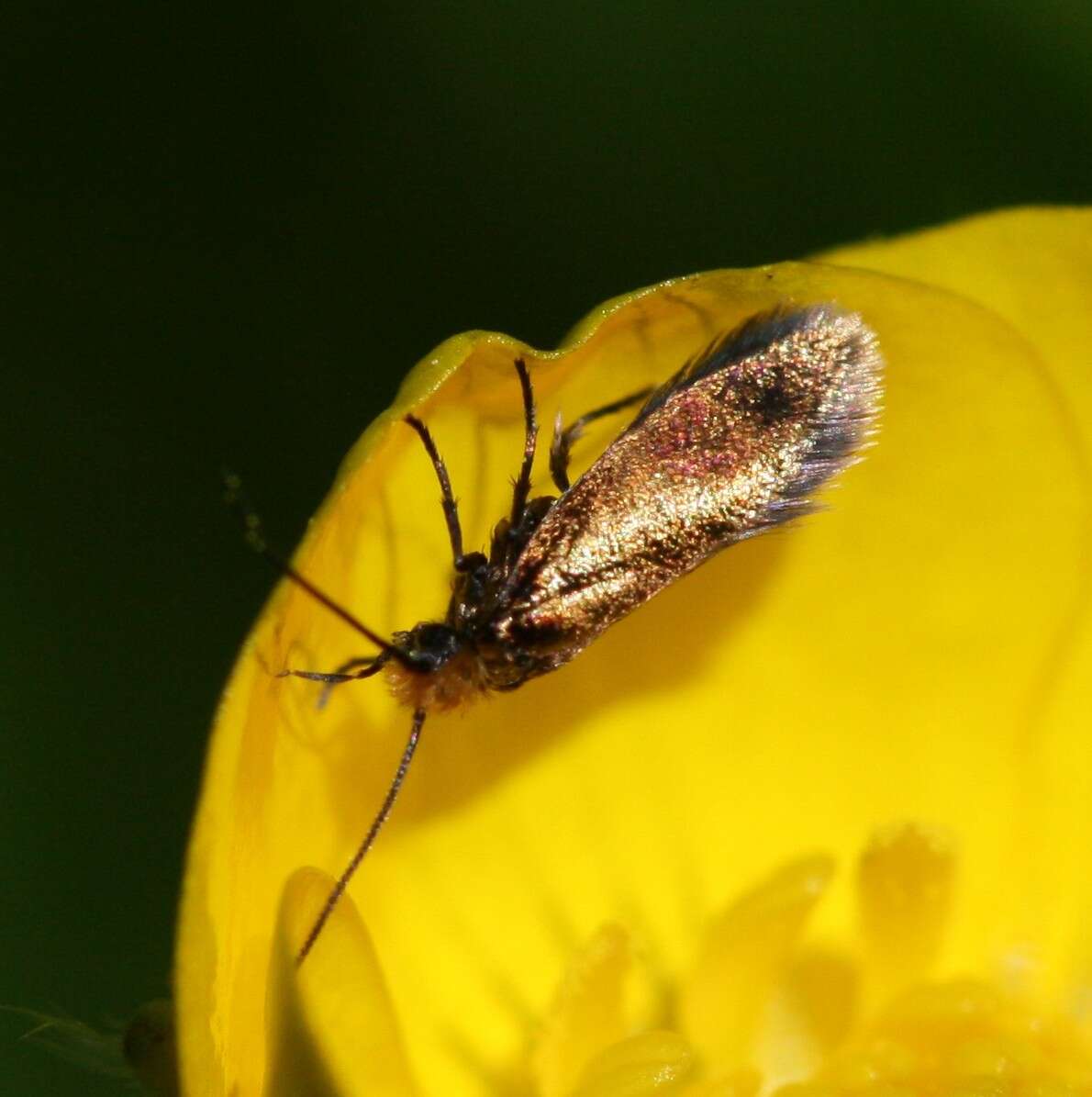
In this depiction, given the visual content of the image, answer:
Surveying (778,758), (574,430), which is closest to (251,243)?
(574,430)

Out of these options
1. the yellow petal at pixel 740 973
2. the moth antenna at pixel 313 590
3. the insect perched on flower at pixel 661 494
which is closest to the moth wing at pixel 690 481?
the insect perched on flower at pixel 661 494

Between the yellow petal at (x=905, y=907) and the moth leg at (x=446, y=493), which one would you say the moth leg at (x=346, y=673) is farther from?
the yellow petal at (x=905, y=907)

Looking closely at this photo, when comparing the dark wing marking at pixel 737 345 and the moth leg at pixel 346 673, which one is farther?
the dark wing marking at pixel 737 345

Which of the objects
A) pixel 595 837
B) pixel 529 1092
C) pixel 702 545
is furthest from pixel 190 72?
pixel 529 1092

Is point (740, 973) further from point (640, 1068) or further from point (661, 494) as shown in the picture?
point (661, 494)

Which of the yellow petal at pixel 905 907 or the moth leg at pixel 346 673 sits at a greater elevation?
the moth leg at pixel 346 673

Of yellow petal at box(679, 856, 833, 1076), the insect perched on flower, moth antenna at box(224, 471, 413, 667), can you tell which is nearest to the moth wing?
the insect perched on flower
